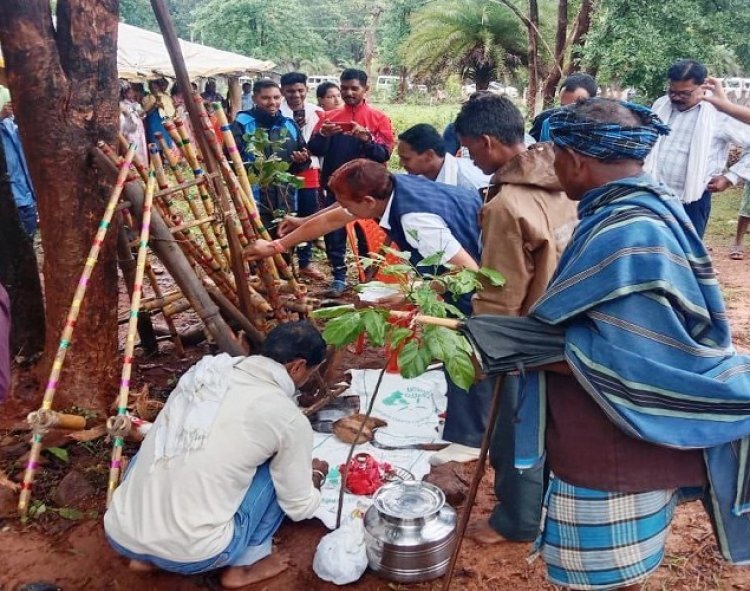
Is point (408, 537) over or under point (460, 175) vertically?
under

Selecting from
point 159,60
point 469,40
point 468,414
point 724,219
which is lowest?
point 724,219

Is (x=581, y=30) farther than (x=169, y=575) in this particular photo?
Yes

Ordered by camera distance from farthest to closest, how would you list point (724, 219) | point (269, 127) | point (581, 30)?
point (581, 30), point (724, 219), point (269, 127)

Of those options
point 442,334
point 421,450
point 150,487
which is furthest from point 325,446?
point 442,334

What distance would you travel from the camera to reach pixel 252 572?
2557 millimetres

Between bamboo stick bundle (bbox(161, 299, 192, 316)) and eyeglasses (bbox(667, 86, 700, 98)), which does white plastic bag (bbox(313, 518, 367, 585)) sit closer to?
bamboo stick bundle (bbox(161, 299, 192, 316))

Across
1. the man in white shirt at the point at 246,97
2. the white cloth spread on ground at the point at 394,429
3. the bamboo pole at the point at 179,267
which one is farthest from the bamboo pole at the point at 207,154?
the man in white shirt at the point at 246,97

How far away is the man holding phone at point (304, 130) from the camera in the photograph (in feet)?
19.9

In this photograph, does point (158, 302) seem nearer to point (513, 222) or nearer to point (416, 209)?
point (416, 209)

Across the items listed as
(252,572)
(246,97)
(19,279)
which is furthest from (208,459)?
(246,97)

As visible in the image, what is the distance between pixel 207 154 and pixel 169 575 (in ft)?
7.66

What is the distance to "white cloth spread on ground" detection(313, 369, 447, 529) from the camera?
301 centimetres

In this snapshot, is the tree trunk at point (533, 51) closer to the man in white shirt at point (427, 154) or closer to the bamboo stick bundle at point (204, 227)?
the man in white shirt at point (427, 154)

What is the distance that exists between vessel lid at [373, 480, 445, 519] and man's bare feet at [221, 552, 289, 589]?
1.59 ft
